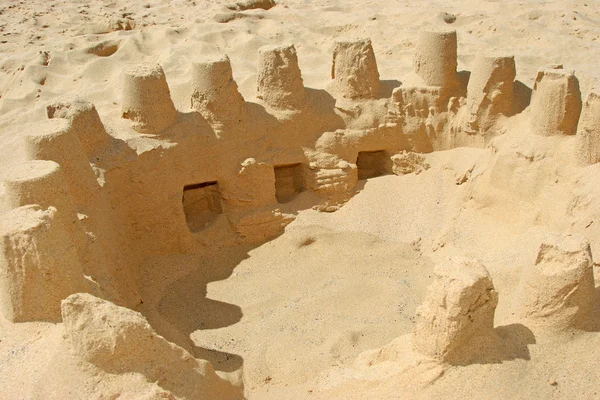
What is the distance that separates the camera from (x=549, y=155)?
19.9 feet

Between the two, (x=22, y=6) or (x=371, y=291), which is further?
(x=22, y=6)

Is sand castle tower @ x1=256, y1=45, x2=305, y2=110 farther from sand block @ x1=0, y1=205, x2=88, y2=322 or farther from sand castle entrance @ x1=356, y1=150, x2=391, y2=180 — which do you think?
sand block @ x1=0, y1=205, x2=88, y2=322

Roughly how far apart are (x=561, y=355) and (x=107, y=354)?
10.5 ft

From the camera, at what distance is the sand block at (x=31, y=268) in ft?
12.1

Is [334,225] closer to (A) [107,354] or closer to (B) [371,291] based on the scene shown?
(B) [371,291]

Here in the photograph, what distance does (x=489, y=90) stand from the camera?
22.7ft

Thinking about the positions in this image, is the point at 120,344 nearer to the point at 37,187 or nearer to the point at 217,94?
the point at 37,187

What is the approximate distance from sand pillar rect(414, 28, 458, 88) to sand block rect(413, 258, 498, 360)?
3.97 m

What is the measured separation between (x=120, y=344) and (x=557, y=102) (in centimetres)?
512

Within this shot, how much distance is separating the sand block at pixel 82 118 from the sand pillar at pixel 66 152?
36 cm

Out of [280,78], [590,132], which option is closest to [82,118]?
[280,78]

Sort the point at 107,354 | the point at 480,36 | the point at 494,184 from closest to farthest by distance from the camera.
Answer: the point at 107,354 < the point at 494,184 < the point at 480,36

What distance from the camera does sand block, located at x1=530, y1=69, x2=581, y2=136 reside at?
19.5 ft

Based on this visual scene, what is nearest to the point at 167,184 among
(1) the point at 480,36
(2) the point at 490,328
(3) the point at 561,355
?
(2) the point at 490,328
